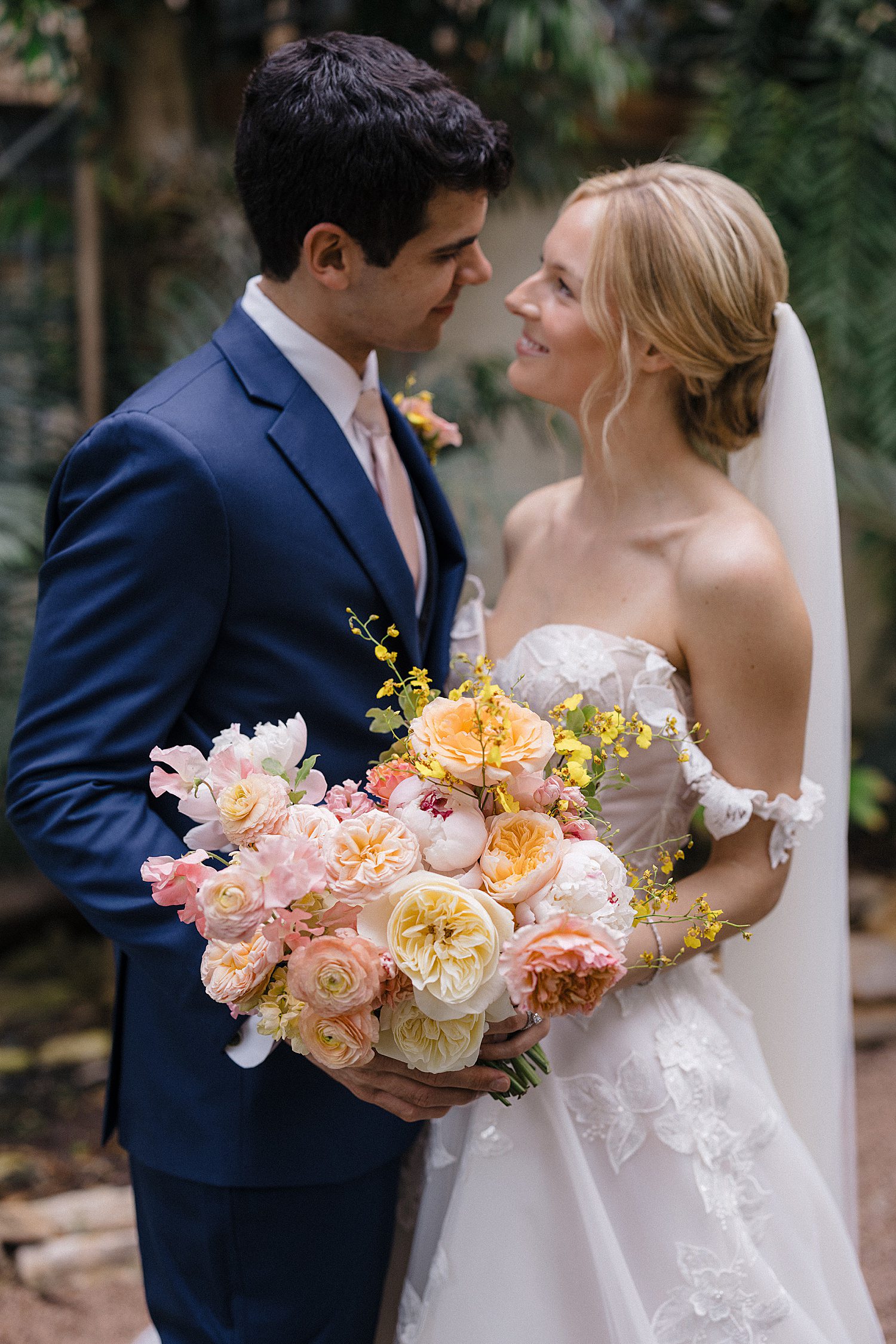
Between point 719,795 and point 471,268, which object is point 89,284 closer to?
point 471,268

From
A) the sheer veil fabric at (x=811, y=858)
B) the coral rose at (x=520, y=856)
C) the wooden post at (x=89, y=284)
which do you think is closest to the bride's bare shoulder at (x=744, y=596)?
the sheer veil fabric at (x=811, y=858)

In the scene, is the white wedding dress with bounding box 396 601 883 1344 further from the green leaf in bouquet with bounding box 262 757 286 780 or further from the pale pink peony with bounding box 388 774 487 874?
the green leaf in bouquet with bounding box 262 757 286 780

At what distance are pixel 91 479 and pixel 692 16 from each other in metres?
4.59

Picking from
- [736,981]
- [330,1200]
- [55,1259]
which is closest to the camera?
[330,1200]

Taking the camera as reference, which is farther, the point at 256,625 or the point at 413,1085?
the point at 256,625

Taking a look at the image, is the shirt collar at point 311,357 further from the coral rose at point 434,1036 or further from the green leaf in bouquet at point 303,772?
the coral rose at point 434,1036

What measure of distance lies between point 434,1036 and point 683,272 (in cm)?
132

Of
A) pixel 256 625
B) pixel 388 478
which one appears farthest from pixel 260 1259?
pixel 388 478

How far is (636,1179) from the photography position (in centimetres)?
186

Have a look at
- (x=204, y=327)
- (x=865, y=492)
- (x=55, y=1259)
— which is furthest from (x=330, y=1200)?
(x=865, y=492)

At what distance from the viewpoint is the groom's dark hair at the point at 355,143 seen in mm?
1738

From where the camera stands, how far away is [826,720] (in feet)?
7.25

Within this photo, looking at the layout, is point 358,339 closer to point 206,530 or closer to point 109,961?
point 206,530

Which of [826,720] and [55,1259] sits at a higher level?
[826,720]
